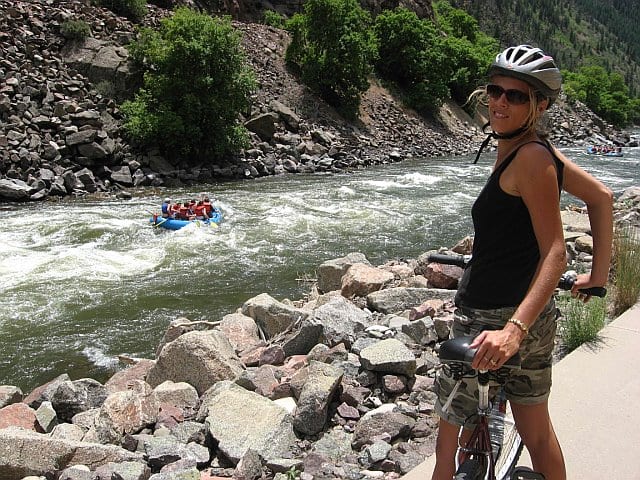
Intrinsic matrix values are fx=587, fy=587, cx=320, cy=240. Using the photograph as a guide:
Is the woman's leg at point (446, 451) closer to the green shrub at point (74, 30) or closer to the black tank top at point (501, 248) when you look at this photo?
the black tank top at point (501, 248)

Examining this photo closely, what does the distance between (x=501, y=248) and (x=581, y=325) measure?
9.46 feet

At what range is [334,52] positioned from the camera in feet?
108

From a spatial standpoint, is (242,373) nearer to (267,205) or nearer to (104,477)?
(104,477)

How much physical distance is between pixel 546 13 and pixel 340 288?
7451 inches

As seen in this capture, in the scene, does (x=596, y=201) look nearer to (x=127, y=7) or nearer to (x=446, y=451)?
(x=446, y=451)

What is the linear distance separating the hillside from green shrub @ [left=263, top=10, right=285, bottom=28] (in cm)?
8576

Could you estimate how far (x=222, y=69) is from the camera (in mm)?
22484

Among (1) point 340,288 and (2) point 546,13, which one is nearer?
(1) point 340,288

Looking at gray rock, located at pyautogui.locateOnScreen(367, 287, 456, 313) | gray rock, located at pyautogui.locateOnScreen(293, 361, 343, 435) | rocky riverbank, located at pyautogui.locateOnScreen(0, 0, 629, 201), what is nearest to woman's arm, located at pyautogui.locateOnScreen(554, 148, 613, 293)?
gray rock, located at pyautogui.locateOnScreen(293, 361, 343, 435)

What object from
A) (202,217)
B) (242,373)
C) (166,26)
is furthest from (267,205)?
(242,373)

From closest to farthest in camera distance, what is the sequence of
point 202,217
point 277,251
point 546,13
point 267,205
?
point 277,251, point 202,217, point 267,205, point 546,13

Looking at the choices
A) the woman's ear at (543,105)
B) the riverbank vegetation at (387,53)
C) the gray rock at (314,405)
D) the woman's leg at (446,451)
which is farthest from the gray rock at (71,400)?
the riverbank vegetation at (387,53)

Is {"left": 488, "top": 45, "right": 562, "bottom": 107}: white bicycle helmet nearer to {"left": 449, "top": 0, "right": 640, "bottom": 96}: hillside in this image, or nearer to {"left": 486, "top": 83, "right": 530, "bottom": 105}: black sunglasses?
{"left": 486, "top": 83, "right": 530, "bottom": 105}: black sunglasses

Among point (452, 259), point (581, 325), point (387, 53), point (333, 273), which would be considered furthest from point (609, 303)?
point (387, 53)
